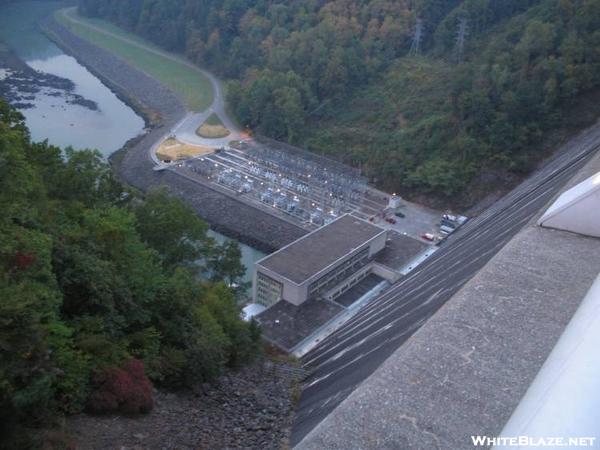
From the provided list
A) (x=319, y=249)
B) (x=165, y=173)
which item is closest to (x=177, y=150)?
(x=165, y=173)

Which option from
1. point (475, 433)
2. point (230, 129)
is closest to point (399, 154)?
point (230, 129)

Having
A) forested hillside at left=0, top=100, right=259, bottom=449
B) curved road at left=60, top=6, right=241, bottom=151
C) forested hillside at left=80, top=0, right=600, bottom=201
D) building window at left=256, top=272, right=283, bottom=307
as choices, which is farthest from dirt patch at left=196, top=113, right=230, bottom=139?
forested hillside at left=0, top=100, right=259, bottom=449

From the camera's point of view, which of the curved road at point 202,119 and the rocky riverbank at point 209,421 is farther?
the curved road at point 202,119

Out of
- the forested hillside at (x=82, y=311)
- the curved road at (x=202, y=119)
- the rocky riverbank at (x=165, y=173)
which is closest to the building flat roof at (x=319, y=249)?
the rocky riverbank at (x=165, y=173)

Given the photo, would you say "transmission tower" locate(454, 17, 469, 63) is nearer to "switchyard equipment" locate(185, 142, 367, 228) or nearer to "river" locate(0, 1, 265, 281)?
"switchyard equipment" locate(185, 142, 367, 228)

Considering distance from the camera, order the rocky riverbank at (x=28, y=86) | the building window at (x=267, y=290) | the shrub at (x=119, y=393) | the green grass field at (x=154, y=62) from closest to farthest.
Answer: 1. the shrub at (x=119, y=393)
2. the building window at (x=267, y=290)
3. the rocky riverbank at (x=28, y=86)
4. the green grass field at (x=154, y=62)

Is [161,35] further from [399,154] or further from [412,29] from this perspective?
[399,154]

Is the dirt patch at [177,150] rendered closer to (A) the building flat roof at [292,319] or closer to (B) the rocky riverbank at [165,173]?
(B) the rocky riverbank at [165,173]
